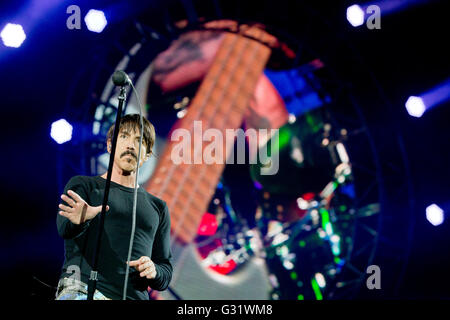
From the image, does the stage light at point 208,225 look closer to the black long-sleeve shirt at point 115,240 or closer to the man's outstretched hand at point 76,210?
the black long-sleeve shirt at point 115,240

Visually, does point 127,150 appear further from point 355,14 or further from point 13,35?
point 355,14

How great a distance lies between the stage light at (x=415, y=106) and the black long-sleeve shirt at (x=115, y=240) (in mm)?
3559

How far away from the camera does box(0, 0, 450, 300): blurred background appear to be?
Answer: 3805 mm

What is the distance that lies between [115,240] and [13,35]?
266cm

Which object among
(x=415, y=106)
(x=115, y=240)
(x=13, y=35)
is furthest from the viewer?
(x=415, y=106)

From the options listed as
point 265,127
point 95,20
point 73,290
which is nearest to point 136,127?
point 73,290

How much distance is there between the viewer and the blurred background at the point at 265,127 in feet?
12.5

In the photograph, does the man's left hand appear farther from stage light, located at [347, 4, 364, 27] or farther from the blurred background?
stage light, located at [347, 4, 364, 27]

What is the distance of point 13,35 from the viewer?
3680mm

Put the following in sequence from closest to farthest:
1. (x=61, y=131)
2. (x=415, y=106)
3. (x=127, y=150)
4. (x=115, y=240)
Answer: (x=115, y=240) → (x=127, y=150) → (x=61, y=131) → (x=415, y=106)
